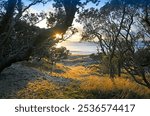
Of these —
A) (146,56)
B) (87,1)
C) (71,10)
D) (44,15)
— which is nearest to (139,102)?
(71,10)

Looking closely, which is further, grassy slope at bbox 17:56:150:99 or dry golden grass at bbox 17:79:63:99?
grassy slope at bbox 17:56:150:99

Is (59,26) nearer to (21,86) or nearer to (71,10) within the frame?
(71,10)

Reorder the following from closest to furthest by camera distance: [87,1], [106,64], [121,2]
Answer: [87,1]
[121,2]
[106,64]

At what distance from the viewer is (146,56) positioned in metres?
27.0

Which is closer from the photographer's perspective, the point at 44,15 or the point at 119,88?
the point at 119,88

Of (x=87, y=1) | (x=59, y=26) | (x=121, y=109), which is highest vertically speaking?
(x=87, y=1)

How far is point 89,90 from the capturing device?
15008 mm

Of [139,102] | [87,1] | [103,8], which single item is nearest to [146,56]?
[103,8]

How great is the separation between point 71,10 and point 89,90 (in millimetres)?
3196

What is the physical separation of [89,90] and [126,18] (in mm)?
13131

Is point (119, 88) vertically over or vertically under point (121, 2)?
under

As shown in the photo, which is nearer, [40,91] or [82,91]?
[40,91]

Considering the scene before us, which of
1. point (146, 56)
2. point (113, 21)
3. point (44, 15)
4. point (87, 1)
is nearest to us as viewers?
point (87, 1)

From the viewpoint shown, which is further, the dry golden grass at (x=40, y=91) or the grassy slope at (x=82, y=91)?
the grassy slope at (x=82, y=91)
